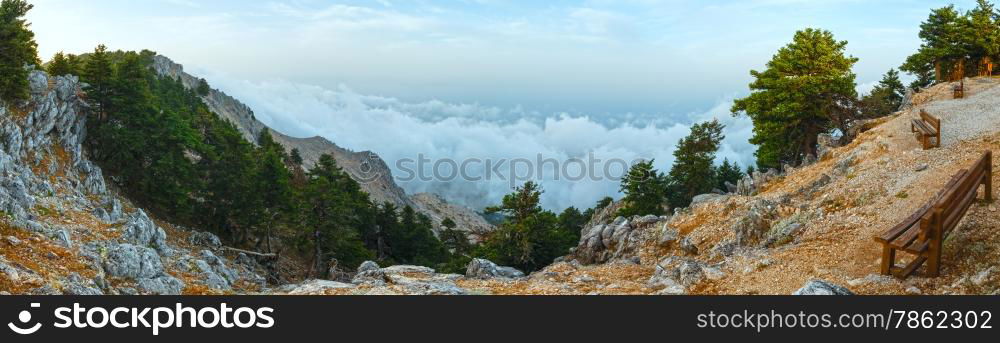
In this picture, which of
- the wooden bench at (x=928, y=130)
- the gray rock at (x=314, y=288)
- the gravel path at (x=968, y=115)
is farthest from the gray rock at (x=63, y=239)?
the gravel path at (x=968, y=115)

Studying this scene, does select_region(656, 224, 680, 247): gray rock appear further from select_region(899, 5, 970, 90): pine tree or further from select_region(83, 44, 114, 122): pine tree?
select_region(899, 5, 970, 90): pine tree

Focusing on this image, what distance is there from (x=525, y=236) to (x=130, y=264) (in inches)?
848

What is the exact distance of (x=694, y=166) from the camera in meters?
48.8

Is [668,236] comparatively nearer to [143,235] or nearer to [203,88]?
[143,235]

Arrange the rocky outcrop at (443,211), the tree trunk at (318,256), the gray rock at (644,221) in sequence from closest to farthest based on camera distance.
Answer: the gray rock at (644,221)
the tree trunk at (318,256)
the rocky outcrop at (443,211)

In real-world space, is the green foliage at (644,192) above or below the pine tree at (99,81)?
below

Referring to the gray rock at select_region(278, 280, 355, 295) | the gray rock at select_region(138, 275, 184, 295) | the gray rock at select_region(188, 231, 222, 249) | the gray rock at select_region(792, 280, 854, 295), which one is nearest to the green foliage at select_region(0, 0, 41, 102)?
the gray rock at select_region(188, 231, 222, 249)

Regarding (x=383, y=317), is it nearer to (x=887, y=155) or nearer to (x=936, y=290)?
(x=936, y=290)

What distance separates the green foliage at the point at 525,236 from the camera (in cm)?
3725

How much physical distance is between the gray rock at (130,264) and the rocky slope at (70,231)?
1.4 inches

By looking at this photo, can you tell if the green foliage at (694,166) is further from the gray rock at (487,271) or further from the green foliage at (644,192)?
the gray rock at (487,271)

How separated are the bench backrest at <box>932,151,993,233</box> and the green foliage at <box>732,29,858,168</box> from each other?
24.0 metres

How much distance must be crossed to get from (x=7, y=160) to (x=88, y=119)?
1638 centimetres

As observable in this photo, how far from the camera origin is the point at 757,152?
48406 millimetres
